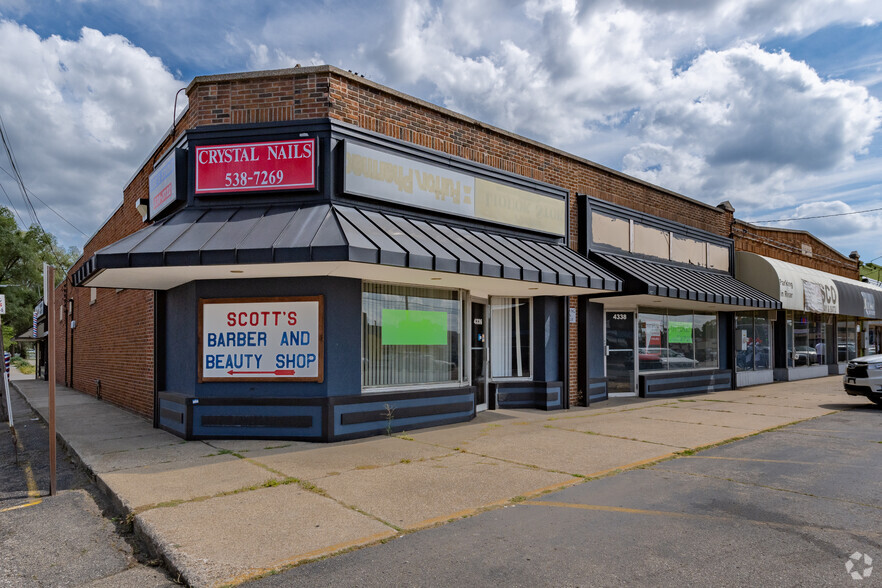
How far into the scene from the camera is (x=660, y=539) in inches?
184

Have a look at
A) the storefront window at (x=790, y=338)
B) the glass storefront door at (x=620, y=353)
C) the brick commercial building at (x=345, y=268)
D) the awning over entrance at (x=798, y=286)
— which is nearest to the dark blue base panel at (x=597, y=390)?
the brick commercial building at (x=345, y=268)

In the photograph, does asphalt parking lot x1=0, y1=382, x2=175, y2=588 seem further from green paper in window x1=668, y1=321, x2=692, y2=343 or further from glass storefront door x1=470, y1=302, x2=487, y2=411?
green paper in window x1=668, y1=321, x2=692, y2=343

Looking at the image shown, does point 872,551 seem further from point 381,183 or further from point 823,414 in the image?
point 823,414

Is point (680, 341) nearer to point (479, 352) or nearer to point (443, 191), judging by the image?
point (479, 352)

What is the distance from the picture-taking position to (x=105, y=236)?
17172mm

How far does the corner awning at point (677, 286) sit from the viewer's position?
1248 centimetres

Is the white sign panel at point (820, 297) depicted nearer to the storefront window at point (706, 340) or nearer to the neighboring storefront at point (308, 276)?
the storefront window at point (706, 340)

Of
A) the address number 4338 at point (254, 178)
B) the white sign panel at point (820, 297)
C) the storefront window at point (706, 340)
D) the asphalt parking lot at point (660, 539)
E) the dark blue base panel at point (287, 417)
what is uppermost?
the address number 4338 at point (254, 178)

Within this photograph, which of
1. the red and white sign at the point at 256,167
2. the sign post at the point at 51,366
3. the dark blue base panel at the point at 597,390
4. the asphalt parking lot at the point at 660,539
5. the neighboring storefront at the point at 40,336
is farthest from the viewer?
the neighboring storefront at the point at 40,336

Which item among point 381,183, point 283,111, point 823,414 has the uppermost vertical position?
point 283,111

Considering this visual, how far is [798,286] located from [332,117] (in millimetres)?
17069

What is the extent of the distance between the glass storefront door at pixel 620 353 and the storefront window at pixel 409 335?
5.56 meters

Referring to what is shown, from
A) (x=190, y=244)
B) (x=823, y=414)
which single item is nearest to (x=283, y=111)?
(x=190, y=244)

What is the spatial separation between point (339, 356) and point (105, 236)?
12128mm
